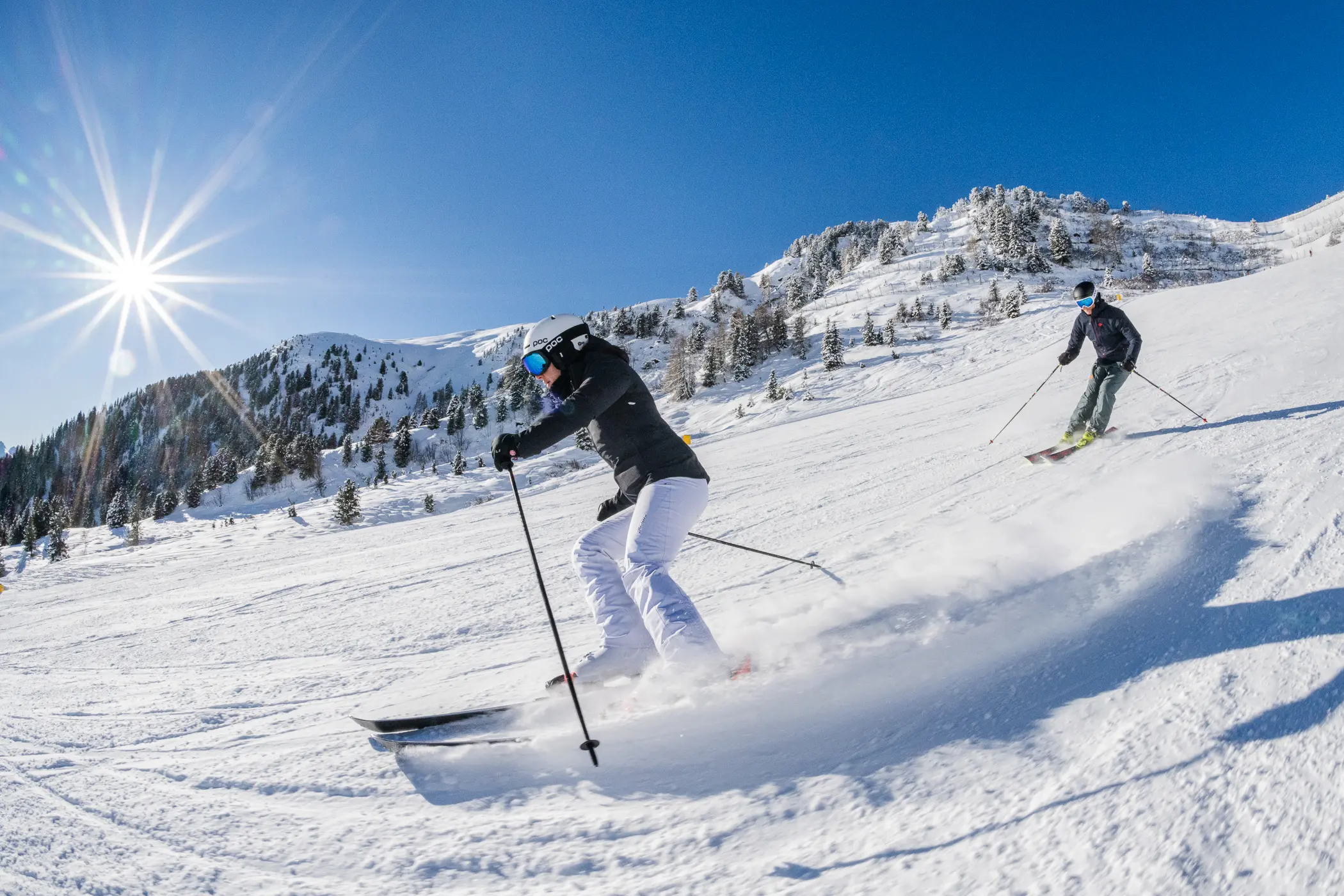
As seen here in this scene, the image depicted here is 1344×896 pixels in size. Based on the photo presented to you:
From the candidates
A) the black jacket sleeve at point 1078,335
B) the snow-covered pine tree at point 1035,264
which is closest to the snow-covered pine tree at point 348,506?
the black jacket sleeve at point 1078,335

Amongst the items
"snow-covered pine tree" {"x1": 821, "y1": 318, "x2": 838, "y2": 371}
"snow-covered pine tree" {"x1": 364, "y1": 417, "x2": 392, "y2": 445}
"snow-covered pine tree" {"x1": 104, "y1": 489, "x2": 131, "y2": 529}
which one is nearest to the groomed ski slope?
"snow-covered pine tree" {"x1": 821, "y1": 318, "x2": 838, "y2": 371}

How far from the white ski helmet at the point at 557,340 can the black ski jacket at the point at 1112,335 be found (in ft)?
23.6

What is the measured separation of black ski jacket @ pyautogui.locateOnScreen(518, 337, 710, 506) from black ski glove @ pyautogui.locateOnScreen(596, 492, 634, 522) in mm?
174

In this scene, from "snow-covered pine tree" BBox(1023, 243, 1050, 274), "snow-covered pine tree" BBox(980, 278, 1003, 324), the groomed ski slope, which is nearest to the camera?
the groomed ski slope

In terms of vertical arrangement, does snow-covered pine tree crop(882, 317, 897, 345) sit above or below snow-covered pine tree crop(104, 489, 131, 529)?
below

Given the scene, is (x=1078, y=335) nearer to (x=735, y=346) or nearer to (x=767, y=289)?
(x=735, y=346)

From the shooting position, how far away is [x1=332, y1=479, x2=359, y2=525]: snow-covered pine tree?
23812 millimetres

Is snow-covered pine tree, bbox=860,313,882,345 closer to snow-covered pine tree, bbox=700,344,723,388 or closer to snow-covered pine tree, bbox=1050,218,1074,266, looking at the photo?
snow-covered pine tree, bbox=700,344,723,388

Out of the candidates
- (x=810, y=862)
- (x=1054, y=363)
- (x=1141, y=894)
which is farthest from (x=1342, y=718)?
(x=1054, y=363)

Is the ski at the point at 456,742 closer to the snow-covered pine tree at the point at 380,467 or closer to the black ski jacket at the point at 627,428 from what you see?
the black ski jacket at the point at 627,428

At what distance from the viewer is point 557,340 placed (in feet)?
10.4

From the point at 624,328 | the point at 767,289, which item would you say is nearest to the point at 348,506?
the point at 624,328

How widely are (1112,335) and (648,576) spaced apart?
24.7 feet

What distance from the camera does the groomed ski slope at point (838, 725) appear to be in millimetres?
1606
